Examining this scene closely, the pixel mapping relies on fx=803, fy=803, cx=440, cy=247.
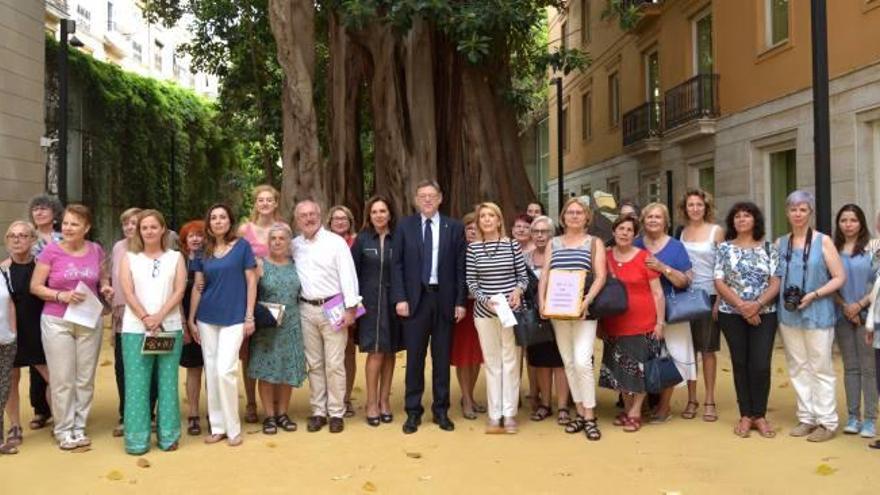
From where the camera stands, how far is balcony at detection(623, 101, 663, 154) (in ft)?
65.7

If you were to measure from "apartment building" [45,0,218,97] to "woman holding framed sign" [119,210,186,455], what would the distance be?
32063 mm

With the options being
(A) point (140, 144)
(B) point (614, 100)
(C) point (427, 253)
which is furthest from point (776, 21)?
(A) point (140, 144)

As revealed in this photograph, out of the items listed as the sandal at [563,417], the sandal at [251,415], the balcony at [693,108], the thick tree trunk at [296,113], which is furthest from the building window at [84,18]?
the sandal at [563,417]

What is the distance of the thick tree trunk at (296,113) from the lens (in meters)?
11.1

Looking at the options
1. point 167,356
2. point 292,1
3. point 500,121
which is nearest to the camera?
point 167,356

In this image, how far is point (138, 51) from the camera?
157ft

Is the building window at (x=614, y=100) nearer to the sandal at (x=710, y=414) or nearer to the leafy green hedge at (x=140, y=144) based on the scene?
the leafy green hedge at (x=140, y=144)

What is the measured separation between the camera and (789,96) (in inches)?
559

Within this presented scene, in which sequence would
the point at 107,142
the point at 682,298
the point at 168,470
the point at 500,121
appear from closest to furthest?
the point at 168,470 < the point at 682,298 < the point at 500,121 < the point at 107,142

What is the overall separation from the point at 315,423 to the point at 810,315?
3697 millimetres

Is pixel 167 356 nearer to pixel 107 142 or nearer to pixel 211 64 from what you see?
pixel 211 64

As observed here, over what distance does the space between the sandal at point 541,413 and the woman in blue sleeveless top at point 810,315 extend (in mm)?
1803

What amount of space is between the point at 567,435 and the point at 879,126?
8728mm

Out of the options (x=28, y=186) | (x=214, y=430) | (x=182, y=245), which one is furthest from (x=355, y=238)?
(x=28, y=186)
